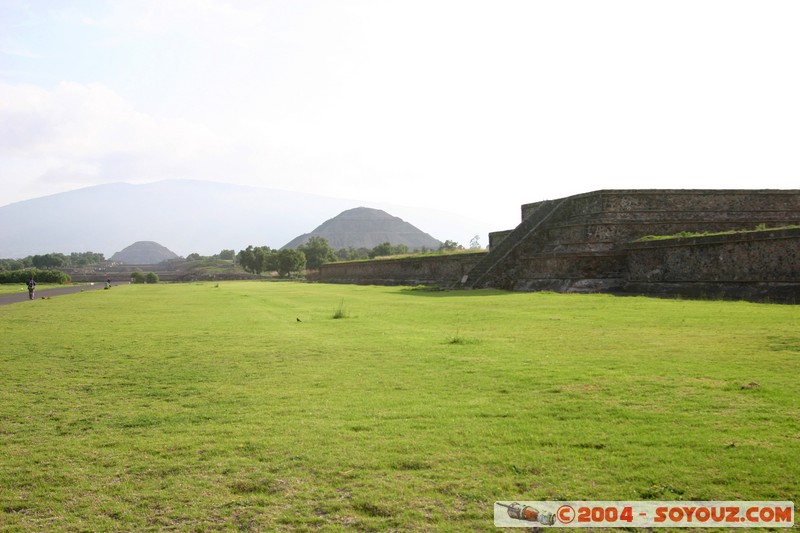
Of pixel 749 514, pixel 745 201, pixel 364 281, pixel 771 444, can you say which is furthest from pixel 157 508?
pixel 364 281

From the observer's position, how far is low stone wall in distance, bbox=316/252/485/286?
3059 centimetres

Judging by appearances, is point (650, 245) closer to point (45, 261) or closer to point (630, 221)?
point (630, 221)

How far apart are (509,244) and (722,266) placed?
10.4 meters

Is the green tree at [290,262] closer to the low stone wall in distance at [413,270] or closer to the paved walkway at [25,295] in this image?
the low stone wall in distance at [413,270]

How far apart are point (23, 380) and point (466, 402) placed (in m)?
5.28

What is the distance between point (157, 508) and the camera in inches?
137

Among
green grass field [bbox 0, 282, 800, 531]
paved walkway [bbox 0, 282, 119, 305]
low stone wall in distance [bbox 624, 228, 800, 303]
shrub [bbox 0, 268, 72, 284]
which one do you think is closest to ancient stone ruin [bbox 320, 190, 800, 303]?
low stone wall in distance [bbox 624, 228, 800, 303]

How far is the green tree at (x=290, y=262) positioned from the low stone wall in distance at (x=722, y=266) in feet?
255

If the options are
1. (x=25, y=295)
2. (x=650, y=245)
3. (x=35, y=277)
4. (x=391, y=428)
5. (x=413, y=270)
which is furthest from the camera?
(x=35, y=277)

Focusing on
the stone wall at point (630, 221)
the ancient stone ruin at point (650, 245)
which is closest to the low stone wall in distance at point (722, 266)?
the ancient stone ruin at point (650, 245)

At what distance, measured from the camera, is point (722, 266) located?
16562 mm

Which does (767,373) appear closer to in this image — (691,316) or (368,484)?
(368,484)

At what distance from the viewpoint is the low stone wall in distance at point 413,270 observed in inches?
1204

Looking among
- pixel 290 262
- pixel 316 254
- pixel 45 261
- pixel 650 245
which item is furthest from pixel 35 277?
pixel 45 261
